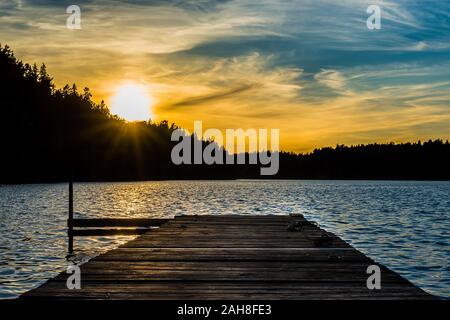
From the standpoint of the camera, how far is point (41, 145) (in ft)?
484

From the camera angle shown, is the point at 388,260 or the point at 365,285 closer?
the point at 365,285

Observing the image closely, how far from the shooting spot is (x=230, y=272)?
9.16m

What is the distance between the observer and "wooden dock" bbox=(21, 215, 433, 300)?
7.40 metres

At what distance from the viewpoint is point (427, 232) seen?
34938mm

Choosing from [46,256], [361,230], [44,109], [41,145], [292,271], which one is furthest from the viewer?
[44,109]

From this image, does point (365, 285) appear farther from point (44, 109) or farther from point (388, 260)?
point (44, 109)

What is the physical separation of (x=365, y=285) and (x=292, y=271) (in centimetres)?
159

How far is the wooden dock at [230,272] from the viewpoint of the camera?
740 cm

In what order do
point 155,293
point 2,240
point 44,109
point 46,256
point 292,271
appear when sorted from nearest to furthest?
point 155,293
point 292,271
point 46,256
point 2,240
point 44,109
